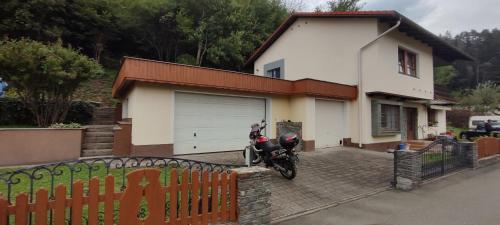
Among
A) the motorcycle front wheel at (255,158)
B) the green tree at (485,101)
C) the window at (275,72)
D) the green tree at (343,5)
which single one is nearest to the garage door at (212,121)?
the motorcycle front wheel at (255,158)

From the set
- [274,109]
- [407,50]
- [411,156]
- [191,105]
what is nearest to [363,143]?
[274,109]

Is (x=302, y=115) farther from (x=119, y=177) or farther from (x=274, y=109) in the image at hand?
(x=119, y=177)

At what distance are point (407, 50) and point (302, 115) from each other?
8.13 m

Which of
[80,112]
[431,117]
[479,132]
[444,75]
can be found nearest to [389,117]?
[431,117]

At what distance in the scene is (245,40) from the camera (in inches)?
899

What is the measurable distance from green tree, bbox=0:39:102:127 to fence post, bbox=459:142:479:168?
1402 centimetres

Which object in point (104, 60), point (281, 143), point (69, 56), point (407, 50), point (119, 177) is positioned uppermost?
point (104, 60)

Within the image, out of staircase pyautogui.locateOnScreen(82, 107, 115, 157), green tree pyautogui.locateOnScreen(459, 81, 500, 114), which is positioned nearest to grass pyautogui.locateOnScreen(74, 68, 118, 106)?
staircase pyautogui.locateOnScreen(82, 107, 115, 157)

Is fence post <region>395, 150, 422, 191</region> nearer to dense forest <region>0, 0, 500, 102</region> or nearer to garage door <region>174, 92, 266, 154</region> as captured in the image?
garage door <region>174, 92, 266, 154</region>

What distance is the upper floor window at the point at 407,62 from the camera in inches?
578

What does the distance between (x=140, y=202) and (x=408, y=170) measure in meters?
6.64

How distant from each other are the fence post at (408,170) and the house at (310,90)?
4116 mm

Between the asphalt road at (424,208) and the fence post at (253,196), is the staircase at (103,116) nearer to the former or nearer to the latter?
the fence post at (253,196)

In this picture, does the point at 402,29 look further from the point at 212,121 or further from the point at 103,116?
the point at 103,116
